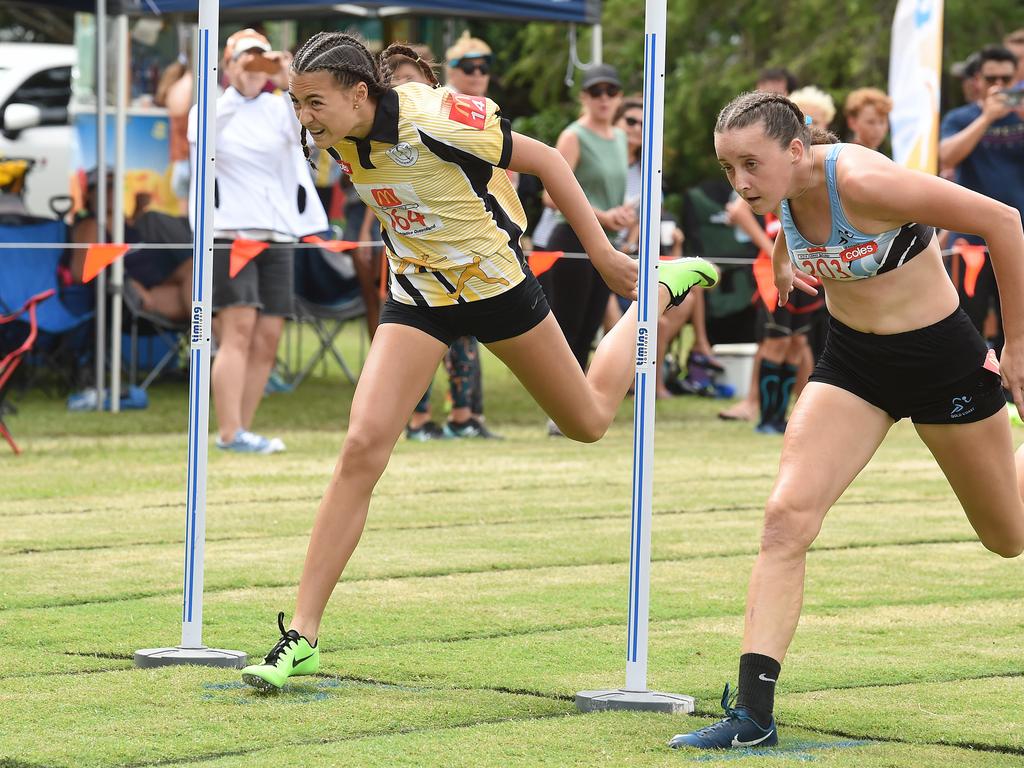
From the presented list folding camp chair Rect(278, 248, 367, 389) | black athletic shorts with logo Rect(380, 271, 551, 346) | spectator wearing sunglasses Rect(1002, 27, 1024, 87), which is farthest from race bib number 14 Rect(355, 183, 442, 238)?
folding camp chair Rect(278, 248, 367, 389)

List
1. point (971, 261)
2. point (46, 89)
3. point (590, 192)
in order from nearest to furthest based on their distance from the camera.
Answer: point (590, 192)
point (971, 261)
point (46, 89)

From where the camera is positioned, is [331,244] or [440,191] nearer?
[440,191]

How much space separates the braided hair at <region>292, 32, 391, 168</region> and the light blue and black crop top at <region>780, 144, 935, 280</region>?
48.4 inches

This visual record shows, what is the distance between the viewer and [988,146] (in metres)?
12.5

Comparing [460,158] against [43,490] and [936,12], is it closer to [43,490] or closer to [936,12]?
[43,490]

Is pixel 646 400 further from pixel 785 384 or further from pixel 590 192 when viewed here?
pixel 785 384

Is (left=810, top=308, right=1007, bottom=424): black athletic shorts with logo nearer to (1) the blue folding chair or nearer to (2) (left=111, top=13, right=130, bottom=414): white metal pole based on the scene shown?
(2) (left=111, top=13, right=130, bottom=414): white metal pole

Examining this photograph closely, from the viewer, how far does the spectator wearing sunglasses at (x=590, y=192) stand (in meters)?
11.6

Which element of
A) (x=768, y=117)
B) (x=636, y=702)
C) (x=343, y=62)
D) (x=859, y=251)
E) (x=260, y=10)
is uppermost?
(x=260, y=10)

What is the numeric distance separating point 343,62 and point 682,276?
1345 millimetres

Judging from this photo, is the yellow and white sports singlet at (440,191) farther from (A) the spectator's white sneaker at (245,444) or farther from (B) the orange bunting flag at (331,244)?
(B) the orange bunting flag at (331,244)

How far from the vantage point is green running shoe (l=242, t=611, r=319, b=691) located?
16.2 ft

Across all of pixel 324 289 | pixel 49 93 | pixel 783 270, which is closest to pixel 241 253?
pixel 324 289

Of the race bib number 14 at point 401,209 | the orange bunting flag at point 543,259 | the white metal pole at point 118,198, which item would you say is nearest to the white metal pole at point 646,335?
the race bib number 14 at point 401,209
